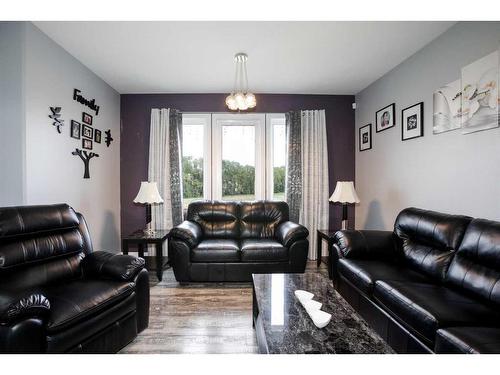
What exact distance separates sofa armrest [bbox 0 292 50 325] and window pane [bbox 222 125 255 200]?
3029mm

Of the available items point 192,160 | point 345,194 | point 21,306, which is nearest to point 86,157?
point 192,160

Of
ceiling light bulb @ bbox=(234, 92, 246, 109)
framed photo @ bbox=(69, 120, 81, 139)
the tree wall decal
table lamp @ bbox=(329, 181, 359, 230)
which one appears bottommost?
table lamp @ bbox=(329, 181, 359, 230)

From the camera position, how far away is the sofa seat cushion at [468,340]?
3.62 feet

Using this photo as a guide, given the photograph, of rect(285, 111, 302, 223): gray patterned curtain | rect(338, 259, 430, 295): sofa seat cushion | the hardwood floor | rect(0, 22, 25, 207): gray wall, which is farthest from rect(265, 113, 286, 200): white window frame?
rect(0, 22, 25, 207): gray wall

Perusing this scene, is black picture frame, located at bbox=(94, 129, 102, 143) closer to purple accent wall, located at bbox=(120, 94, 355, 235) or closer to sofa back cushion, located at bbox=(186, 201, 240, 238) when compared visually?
purple accent wall, located at bbox=(120, 94, 355, 235)

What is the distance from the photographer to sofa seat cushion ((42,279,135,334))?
1.39 metres

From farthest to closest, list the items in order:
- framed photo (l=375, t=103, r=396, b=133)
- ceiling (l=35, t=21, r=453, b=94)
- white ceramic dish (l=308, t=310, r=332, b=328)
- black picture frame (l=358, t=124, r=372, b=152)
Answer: black picture frame (l=358, t=124, r=372, b=152)
framed photo (l=375, t=103, r=396, b=133)
ceiling (l=35, t=21, r=453, b=94)
white ceramic dish (l=308, t=310, r=332, b=328)

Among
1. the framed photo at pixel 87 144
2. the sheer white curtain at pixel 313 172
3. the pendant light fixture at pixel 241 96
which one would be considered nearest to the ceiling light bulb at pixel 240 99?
the pendant light fixture at pixel 241 96

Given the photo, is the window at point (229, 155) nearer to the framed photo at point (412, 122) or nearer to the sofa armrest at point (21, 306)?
the framed photo at point (412, 122)

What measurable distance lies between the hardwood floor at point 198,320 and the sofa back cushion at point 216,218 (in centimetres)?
74

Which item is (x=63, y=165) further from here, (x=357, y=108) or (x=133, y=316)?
(x=357, y=108)

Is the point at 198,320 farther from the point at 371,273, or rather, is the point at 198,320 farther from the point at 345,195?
the point at 345,195

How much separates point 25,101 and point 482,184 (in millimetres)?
4074
